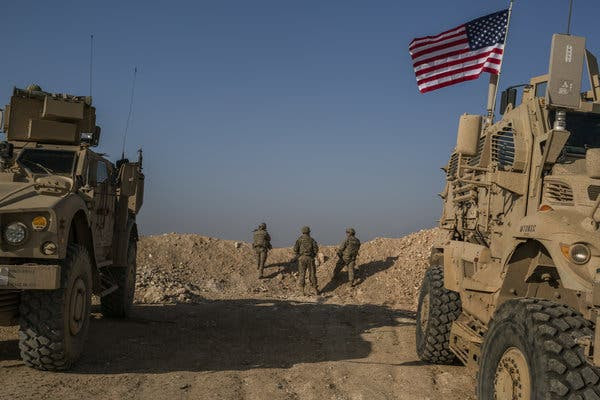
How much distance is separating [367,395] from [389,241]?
44.4ft

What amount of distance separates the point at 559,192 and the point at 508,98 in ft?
6.54

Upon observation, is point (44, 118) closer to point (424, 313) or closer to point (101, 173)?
point (101, 173)

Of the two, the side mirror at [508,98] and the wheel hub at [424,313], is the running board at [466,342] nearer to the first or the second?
the wheel hub at [424,313]

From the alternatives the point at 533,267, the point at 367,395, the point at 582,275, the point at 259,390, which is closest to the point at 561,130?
the point at 533,267

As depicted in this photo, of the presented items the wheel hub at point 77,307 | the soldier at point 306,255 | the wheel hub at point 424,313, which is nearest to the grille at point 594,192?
the wheel hub at point 424,313

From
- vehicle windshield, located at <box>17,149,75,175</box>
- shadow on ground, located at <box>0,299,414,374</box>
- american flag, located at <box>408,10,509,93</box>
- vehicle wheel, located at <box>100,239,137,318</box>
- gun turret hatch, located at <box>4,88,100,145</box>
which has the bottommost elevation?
shadow on ground, located at <box>0,299,414,374</box>

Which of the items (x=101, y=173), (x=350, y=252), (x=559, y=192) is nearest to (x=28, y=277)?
(x=101, y=173)

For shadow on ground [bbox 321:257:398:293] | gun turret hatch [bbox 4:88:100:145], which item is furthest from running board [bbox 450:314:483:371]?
shadow on ground [bbox 321:257:398:293]

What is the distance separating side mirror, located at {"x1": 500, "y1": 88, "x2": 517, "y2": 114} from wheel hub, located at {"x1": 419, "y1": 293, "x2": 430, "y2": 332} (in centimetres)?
238

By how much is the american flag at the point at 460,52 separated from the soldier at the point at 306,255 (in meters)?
7.90

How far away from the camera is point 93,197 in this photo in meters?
7.34

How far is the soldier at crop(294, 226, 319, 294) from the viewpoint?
16797mm

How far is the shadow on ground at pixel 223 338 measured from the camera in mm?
6719

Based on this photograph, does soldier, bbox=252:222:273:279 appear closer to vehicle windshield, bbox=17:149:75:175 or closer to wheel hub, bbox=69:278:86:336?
vehicle windshield, bbox=17:149:75:175
